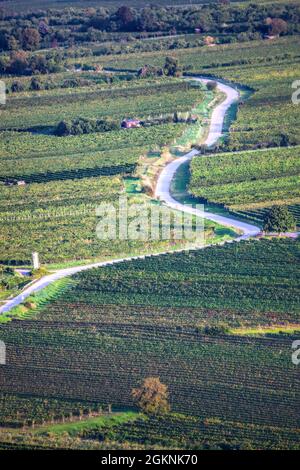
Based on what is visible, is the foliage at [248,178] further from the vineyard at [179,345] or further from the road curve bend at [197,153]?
A: the vineyard at [179,345]

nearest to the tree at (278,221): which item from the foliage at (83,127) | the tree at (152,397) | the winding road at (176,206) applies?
the winding road at (176,206)

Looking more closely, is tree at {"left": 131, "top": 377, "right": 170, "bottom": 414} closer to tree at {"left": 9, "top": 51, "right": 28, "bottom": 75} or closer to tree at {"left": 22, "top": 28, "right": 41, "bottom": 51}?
tree at {"left": 9, "top": 51, "right": 28, "bottom": 75}

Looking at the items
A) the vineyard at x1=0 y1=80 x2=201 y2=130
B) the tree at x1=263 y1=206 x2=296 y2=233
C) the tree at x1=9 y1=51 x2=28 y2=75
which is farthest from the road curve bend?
the tree at x1=9 y1=51 x2=28 y2=75

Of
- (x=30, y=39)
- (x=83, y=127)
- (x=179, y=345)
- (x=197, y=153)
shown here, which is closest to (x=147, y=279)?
(x=179, y=345)

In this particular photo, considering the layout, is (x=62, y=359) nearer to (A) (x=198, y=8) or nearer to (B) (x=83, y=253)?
(B) (x=83, y=253)

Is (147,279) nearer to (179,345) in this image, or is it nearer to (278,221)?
(179,345)

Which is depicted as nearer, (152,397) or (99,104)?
(152,397)
